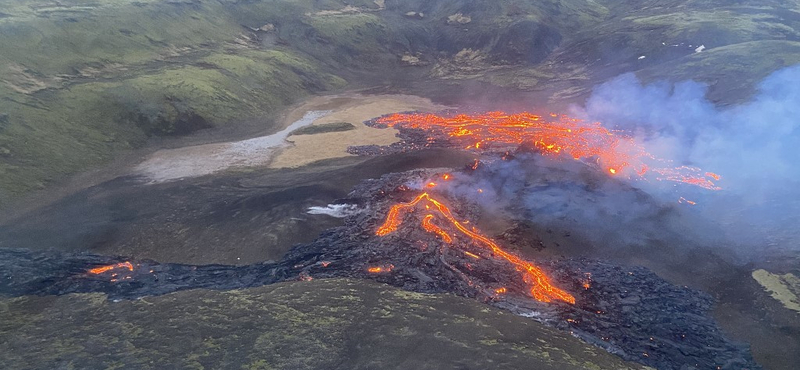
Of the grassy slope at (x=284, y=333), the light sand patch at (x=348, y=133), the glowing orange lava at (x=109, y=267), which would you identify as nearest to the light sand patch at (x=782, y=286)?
the grassy slope at (x=284, y=333)

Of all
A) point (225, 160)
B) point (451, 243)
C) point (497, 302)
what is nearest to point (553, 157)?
point (451, 243)

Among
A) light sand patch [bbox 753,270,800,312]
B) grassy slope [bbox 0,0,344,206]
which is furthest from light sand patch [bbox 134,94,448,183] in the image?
light sand patch [bbox 753,270,800,312]

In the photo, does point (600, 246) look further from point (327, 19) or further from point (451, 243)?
point (327, 19)

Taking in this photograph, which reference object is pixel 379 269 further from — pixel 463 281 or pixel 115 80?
pixel 115 80

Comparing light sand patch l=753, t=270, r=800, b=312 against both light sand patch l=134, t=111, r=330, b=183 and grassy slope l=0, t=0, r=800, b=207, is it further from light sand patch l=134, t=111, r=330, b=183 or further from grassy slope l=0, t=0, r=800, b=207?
light sand patch l=134, t=111, r=330, b=183

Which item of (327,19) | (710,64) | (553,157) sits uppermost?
(327,19)

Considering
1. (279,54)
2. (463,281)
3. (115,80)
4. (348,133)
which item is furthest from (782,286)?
(279,54)
